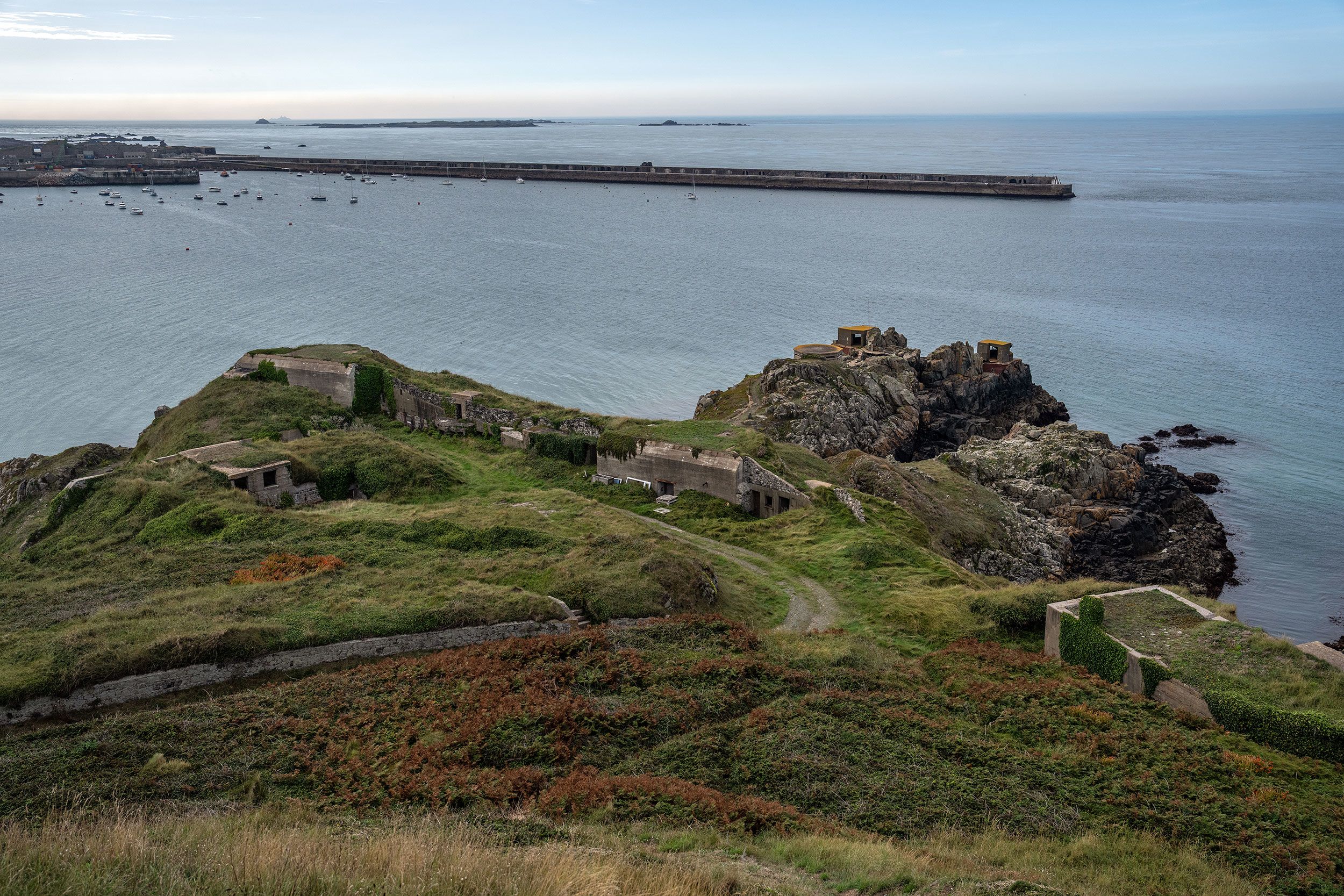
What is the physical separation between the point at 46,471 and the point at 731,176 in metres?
143

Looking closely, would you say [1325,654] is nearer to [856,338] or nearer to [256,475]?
[256,475]

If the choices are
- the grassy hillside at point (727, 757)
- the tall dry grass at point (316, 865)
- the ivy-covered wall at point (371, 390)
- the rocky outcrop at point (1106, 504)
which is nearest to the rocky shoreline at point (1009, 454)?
the rocky outcrop at point (1106, 504)

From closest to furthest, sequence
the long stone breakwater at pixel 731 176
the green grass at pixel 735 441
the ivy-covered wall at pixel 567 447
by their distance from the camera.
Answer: the green grass at pixel 735 441 → the ivy-covered wall at pixel 567 447 → the long stone breakwater at pixel 731 176

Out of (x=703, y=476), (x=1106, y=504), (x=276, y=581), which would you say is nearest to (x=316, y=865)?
(x=276, y=581)

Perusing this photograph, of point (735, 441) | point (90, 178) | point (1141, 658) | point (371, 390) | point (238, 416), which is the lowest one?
point (1141, 658)

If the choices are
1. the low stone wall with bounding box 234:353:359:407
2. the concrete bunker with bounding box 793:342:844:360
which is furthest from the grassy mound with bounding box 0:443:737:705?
the concrete bunker with bounding box 793:342:844:360

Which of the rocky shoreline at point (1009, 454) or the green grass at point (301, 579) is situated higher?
the green grass at point (301, 579)

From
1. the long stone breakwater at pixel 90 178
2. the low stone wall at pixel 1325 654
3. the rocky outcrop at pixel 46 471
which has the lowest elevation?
the rocky outcrop at pixel 46 471

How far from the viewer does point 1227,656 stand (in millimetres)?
19219

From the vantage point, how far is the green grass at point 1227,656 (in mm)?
17781

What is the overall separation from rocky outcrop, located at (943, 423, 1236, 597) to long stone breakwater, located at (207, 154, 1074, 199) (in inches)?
4490

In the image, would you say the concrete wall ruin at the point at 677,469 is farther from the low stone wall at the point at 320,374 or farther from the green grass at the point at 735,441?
the low stone wall at the point at 320,374

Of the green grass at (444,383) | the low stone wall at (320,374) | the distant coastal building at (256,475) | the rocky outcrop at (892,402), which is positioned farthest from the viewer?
the rocky outcrop at (892,402)

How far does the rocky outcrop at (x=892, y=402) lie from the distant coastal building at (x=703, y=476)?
45.6 ft
